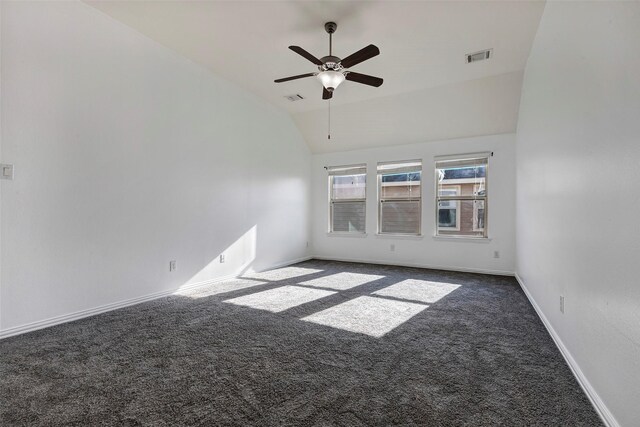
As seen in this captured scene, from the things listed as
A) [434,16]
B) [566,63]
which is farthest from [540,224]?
[434,16]

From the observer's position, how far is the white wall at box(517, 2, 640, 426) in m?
1.29

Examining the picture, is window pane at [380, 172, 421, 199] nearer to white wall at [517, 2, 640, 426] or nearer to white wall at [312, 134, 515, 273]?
white wall at [312, 134, 515, 273]

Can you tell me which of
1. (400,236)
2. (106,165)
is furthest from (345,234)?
(106,165)

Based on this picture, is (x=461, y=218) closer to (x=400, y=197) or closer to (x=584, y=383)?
(x=400, y=197)

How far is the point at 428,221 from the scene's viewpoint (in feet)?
18.7

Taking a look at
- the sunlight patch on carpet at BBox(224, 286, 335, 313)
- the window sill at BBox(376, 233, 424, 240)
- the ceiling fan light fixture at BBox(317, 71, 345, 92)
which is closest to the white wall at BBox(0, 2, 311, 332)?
the sunlight patch on carpet at BBox(224, 286, 335, 313)

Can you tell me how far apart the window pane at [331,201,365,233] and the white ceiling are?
1812mm

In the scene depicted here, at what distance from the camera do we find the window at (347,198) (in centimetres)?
649

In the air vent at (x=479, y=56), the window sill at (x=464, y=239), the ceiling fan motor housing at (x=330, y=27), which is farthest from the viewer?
the window sill at (x=464, y=239)

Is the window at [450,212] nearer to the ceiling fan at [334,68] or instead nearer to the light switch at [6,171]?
the ceiling fan at [334,68]

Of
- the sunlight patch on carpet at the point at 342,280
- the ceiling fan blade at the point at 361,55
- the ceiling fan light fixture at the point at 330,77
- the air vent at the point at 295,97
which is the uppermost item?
the air vent at the point at 295,97

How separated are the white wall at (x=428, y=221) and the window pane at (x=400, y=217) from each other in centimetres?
17

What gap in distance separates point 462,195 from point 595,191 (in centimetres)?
401

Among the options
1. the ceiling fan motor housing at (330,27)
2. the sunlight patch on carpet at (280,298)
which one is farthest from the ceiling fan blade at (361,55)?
the sunlight patch on carpet at (280,298)
